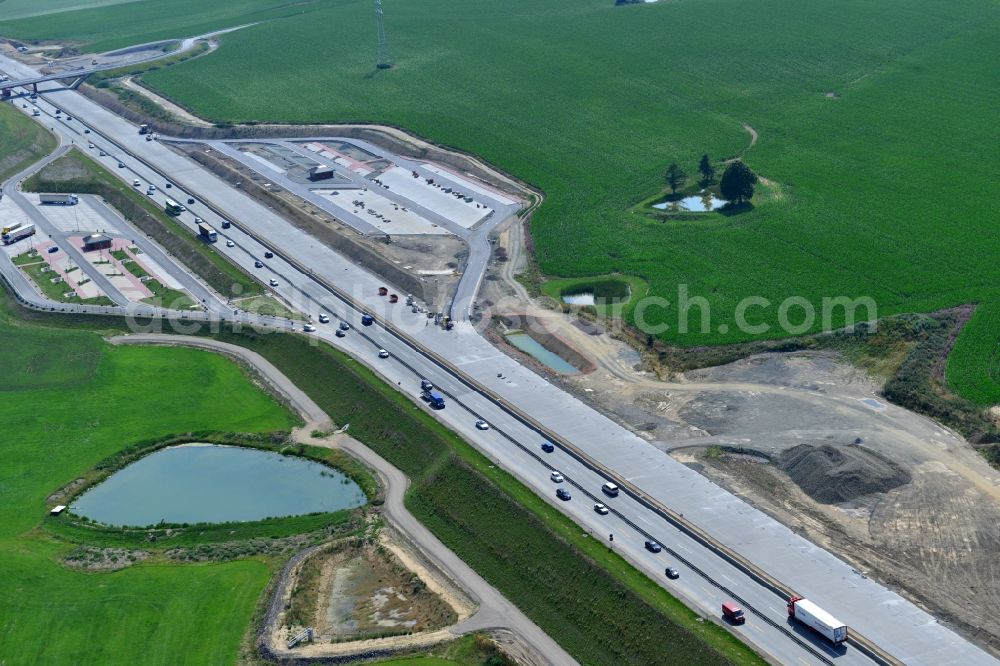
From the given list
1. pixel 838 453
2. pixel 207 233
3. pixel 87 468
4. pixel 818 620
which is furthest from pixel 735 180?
pixel 87 468

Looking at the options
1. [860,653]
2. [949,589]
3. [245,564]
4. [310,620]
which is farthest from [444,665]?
[949,589]

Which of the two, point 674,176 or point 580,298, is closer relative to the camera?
point 580,298

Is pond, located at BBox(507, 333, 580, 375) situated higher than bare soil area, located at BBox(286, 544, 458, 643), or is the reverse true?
pond, located at BBox(507, 333, 580, 375)

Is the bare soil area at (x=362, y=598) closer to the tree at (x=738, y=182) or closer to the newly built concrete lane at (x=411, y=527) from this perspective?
the newly built concrete lane at (x=411, y=527)

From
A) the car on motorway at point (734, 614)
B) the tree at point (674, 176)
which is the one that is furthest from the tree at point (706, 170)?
the car on motorway at point (734, 614)

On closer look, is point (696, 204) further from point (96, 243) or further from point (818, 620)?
point (818, 620)

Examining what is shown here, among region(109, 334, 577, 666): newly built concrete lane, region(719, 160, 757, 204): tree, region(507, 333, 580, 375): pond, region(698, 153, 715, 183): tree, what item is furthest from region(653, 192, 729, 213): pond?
region(109, 334, 577, 666): newly built concrete lane

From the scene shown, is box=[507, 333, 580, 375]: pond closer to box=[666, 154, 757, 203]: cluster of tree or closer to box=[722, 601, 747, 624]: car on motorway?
box=[722, 601, 747, 624]: car on motorway

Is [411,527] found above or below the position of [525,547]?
below
